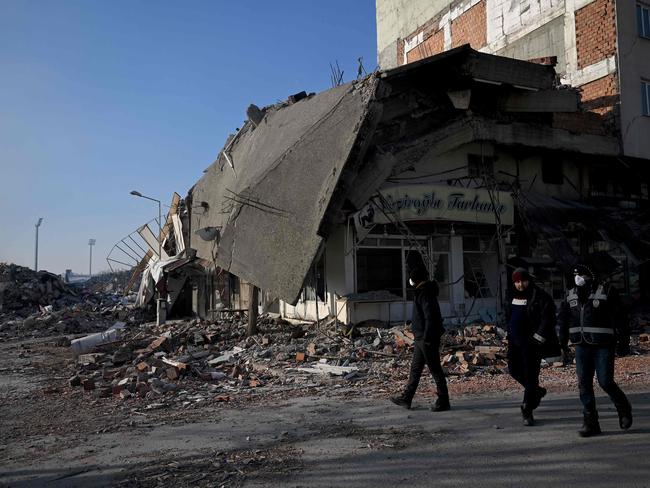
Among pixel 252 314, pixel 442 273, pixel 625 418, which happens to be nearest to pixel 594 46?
pixel 442 273

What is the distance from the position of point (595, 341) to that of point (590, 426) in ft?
2.59

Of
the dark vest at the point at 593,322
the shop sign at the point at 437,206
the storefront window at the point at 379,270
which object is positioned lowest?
the dark vest at the point at 593,322

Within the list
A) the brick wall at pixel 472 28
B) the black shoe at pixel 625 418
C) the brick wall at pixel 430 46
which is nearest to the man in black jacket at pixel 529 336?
the black shoe at pixel 625 418

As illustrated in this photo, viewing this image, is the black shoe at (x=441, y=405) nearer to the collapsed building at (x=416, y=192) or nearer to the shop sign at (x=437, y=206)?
the collapsed building at (x=416, y=192)

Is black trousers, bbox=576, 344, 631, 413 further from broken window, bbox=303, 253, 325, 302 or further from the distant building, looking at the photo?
the distant building

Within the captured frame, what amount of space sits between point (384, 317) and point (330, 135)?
15.5ft

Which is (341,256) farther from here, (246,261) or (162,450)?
(162,450)

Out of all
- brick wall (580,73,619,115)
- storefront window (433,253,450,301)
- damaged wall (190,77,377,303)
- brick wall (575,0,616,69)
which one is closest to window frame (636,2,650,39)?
brick wall (575,0,616,69)

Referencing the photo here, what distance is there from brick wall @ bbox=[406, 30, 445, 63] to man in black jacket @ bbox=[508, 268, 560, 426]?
2067 centimetres

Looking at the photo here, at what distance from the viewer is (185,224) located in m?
20.6

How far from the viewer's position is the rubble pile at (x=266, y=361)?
8.48 m

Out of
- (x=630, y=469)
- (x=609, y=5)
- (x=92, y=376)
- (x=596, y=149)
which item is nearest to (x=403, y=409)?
(x=630, y=469)

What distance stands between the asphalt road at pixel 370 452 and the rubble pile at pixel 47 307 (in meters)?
16.5

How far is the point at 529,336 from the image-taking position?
556 cm
